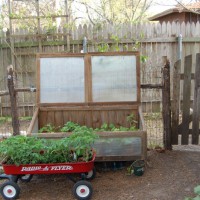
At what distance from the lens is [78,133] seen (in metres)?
4.20

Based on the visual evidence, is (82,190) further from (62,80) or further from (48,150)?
(62,80)

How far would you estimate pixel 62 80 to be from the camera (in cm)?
552

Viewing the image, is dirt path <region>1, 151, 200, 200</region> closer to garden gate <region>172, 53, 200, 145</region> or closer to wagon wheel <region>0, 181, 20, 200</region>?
wagon wheel <region>0, 181, 20, 200</region>

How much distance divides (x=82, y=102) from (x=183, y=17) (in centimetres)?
1204

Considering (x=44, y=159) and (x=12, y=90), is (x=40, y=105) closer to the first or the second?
(x=12, y=90)

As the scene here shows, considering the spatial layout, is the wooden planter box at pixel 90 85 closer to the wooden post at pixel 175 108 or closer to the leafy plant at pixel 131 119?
the leafy plant at pixel 131 119

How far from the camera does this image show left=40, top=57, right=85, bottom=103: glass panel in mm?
5500

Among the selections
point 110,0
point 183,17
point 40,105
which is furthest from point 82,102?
point 110,0

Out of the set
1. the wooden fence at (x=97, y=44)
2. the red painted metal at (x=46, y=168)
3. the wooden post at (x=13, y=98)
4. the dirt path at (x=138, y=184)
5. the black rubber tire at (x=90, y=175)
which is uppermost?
the wooden fence at (x=97, y=44)

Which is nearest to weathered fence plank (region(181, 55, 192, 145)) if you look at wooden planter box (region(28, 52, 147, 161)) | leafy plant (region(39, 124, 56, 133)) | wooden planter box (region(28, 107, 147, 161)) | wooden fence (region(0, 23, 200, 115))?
wooden planter box (region(28, 52, 147, 161))

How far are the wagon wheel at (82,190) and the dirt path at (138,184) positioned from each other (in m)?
0.17

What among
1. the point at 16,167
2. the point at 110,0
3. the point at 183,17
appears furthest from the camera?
the point at 110,0

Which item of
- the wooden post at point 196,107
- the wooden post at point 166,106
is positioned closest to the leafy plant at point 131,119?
the wooden post at point 166,106

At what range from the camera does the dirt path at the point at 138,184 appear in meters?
4.18
